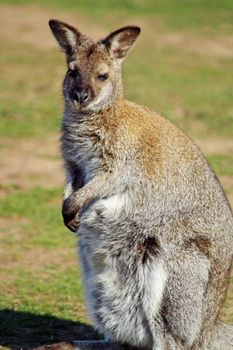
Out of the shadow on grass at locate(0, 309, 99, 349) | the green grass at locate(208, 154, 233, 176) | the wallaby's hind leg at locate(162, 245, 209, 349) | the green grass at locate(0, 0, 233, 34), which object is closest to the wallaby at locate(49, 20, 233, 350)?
the wallaby's hind leg at locate(162, 245, 209, 349)

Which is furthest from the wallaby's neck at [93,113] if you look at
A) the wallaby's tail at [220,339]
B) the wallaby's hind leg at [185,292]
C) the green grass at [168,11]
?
the green grass at [168,11]

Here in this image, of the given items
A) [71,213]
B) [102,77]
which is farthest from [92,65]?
[71,213]

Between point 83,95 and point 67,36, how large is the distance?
51 cm

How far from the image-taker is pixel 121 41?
6.32 meters

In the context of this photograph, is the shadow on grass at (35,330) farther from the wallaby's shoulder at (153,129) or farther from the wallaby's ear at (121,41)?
the wallaby's ear at (121,41)

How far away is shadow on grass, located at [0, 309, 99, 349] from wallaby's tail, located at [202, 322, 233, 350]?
41.1 inches

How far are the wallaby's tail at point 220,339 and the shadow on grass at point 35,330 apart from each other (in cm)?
104

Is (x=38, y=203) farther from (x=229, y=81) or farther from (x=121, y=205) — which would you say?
(x=229, y=81)

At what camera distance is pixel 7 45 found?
56.7 ft

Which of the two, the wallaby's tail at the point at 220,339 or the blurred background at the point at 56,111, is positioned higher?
the blurred background at the point at 56,111

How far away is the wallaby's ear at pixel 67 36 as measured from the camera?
6.26m

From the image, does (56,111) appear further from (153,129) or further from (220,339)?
(220,339)

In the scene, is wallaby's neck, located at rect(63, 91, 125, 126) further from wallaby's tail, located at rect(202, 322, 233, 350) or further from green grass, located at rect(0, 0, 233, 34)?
green grass, located at rect(0, 0, 233, 34)

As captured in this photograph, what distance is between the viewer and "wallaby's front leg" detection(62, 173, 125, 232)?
597 cm
